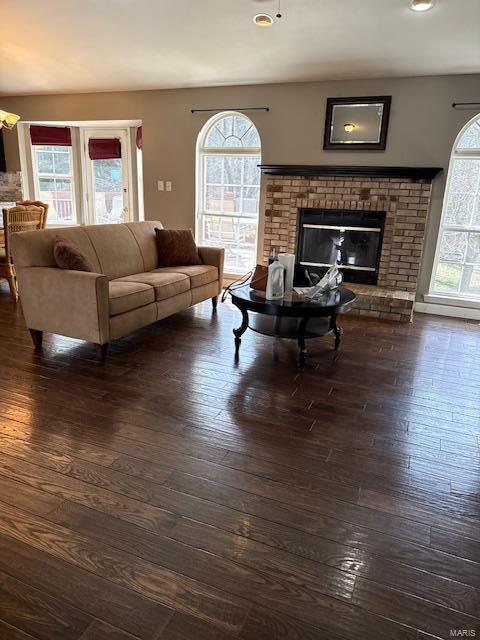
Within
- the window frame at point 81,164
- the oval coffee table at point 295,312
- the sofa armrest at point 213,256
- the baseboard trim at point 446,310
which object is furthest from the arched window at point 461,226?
the window frame at point 81,164

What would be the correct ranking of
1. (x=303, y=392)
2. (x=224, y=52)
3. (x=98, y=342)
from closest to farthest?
(x=303, y=392)
(x=98, y=342)
(x=224, y=52)

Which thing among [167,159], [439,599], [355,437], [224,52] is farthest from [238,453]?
[167,159]

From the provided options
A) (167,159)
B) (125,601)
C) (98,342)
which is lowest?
(125,601)

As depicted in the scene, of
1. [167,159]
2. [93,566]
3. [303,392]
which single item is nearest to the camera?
[93,566]

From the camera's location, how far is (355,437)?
92.7 inches

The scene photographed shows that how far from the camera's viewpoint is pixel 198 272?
432 centimetres

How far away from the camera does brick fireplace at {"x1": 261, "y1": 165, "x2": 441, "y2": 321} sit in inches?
185

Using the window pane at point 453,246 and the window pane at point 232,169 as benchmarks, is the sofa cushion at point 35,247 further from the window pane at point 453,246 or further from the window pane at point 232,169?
the window pane at point 453,246

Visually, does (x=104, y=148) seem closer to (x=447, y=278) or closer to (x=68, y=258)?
(x=68, y=258)

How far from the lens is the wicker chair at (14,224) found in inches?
179

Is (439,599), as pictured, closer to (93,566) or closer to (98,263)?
(93,566)

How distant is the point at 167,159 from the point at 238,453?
4.84 m

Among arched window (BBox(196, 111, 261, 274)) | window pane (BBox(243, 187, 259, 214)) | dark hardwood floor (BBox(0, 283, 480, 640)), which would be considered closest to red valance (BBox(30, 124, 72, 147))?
arched window (BBox(196, 111, 261, 274))

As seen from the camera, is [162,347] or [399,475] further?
[162,347]
